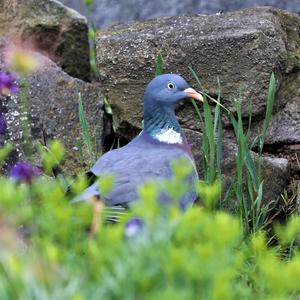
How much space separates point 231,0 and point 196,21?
1.53 ft

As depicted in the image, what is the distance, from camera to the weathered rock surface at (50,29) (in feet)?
15.9

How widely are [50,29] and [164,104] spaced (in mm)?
990

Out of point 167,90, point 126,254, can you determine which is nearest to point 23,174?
point 126,254

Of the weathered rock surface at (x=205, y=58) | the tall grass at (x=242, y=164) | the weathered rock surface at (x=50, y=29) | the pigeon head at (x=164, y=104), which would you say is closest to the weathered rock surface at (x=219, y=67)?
the weathered rock surface at (x=205, y=58)

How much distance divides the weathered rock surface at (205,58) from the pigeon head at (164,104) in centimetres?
38

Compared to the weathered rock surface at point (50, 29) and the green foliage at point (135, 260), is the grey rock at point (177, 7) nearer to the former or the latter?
the weathered rock surface at point (50, 29)

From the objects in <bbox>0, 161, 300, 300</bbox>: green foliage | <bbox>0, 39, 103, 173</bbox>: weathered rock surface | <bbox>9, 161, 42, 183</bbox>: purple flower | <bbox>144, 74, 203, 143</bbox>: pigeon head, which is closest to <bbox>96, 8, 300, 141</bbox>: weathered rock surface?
<bbox>0, 39, 103, 173</bbox>: weathered rock surface

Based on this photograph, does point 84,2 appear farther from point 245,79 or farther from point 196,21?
point 245,79

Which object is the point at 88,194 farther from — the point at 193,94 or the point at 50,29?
the point at 50,29

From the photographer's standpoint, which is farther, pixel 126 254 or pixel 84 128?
pixel 84 128

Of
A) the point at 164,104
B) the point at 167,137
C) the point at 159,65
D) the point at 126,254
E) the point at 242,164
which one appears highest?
the point at 126,254

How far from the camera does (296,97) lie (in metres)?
4.69

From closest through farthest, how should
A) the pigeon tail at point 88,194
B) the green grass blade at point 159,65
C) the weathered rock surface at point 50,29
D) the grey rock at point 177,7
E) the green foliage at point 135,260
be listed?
the green foliage at point 135,260 → the pigeon tail at point 88,194 → the green grass blade at point 159,65 → the weathered rock surface at point 50,29 → the grey rock at point 177,7

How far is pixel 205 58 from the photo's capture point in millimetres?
4484
